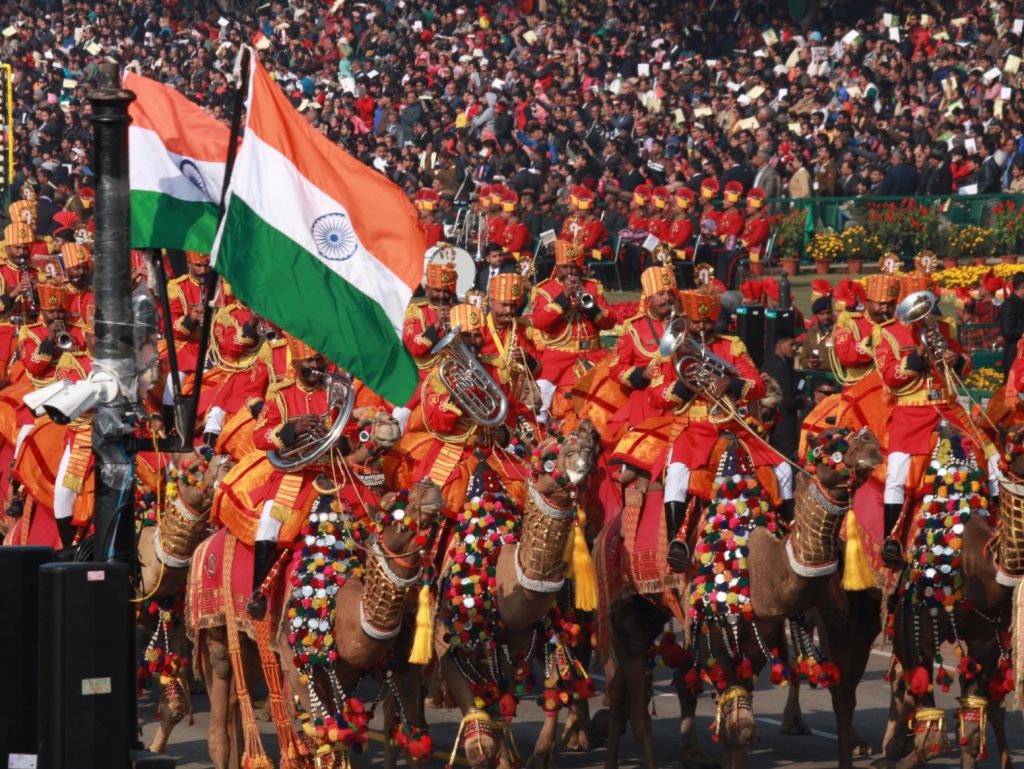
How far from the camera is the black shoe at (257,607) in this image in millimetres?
13469

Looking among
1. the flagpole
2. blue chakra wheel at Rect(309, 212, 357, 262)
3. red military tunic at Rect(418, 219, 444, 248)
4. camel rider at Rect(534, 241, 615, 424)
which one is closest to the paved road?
camel rider at Rect(534, 241, 615, 424)

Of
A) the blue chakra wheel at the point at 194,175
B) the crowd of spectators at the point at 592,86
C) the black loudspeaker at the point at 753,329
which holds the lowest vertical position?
the blue chakra wheel at the point at 194,175

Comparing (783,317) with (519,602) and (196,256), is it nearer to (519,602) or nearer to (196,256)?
(196,256)

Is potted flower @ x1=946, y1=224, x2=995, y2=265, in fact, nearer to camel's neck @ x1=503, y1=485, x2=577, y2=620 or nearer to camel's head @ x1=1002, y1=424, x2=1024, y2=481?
camel's head @ x1=1002, y1=424, x2=1024, y2=481

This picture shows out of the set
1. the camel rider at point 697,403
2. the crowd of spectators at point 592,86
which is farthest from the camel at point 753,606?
the crowd of spectators at point 592,86

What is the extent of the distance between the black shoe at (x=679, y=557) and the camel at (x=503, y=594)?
0.92 metres

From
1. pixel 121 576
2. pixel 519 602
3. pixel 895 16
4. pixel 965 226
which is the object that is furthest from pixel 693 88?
pixel 121 576

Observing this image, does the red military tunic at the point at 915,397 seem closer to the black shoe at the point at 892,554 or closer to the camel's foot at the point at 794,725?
the black shoe at the point at 892,554

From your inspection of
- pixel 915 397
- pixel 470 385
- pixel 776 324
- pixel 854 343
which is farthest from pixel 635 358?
pixel 776 324

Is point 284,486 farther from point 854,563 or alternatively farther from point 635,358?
point 635,358

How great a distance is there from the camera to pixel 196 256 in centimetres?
2155

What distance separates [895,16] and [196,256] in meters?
19.9

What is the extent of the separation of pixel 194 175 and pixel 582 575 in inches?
133

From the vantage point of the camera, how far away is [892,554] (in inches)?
575
